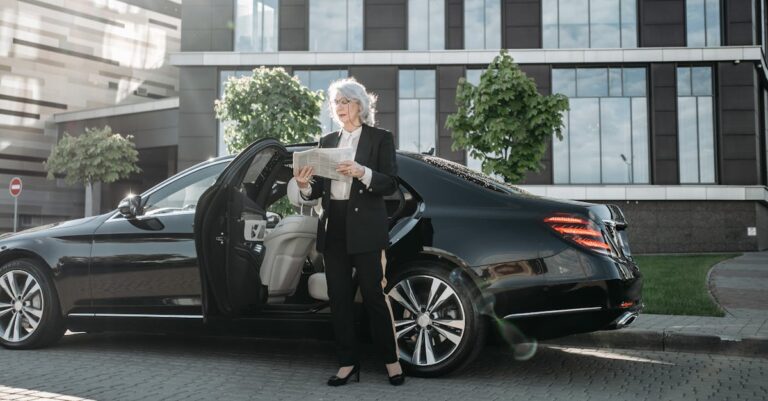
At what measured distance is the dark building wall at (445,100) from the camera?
92.9 feet

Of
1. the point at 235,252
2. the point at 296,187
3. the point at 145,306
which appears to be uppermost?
the point at 296,187

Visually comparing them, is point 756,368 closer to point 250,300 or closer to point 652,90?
point 250,300

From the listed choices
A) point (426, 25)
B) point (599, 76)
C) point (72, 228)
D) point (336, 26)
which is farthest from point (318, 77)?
point (72, 228)

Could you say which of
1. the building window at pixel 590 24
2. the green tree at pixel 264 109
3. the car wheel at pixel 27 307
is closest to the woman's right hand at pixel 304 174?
the car wheel at pixel 27 307

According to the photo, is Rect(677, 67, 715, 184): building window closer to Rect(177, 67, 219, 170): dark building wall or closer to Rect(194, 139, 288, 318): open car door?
Rect(177, 67, 219, 170): dark building wall

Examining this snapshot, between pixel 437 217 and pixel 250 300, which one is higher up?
pixel 437 217

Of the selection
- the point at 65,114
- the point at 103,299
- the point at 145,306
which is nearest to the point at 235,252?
the point at 145,306

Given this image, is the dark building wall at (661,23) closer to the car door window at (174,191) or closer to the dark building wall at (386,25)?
the dark building wall at (386,25)

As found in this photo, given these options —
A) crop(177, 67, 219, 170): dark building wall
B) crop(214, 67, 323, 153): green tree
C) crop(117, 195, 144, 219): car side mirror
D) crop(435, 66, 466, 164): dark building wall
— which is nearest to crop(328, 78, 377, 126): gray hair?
crop(117, 195, 144, 219): car side mirror

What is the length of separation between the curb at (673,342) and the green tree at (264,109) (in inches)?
488

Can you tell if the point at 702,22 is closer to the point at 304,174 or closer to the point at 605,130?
the point at 605,130

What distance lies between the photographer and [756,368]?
17.2ft

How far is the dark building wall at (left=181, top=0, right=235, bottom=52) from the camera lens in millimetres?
29375

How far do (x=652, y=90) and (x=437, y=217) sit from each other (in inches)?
1017
